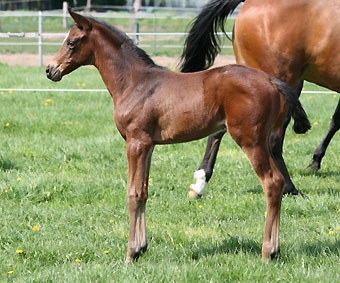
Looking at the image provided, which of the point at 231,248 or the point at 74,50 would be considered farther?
the point at 231,248

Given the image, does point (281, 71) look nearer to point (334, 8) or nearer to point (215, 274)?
point (334, 8)

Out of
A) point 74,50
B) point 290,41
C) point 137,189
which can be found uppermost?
point 74,50

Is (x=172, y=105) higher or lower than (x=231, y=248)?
higher

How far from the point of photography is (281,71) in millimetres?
5555

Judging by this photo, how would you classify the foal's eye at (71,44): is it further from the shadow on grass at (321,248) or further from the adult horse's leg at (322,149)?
the adult horse's leg at (322,149)

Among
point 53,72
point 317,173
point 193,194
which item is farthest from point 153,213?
point 317,173

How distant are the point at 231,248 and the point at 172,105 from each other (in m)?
1.10

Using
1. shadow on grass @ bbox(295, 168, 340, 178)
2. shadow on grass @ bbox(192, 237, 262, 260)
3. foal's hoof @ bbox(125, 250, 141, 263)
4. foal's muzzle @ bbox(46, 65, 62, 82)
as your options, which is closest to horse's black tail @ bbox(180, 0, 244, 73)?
shadow on grass @ bbox(295, 168, 340, 178)

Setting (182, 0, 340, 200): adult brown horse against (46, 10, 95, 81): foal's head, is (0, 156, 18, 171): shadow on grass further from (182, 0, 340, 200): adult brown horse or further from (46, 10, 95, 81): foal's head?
(46, 10, 95, 81): foal's head

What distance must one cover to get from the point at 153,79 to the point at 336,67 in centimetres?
222

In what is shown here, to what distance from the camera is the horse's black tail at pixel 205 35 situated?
19.6 feet

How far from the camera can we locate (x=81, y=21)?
13.2 feet

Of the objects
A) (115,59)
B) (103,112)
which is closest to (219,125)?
(115,59)

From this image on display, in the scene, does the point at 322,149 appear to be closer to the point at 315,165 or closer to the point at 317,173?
the point at 315,165
